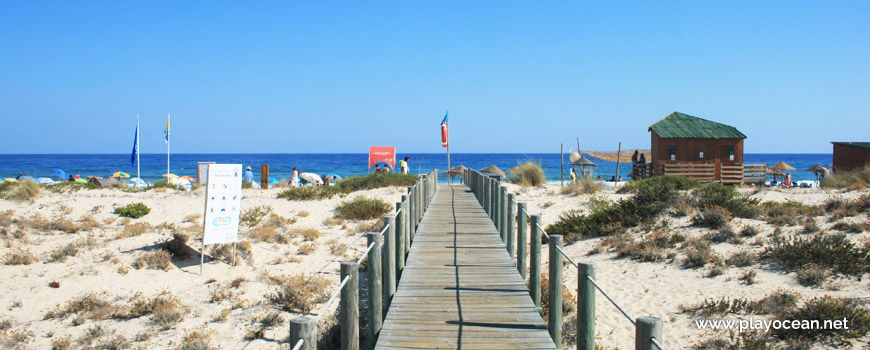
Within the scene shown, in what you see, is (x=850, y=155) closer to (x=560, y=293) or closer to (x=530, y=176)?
(x=530, y=176)

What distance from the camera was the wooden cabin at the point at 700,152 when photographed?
101ft

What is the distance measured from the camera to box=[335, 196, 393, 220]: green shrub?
18.0 metres

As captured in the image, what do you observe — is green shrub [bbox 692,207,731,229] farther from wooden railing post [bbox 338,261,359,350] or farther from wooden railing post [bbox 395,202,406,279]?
wooden railing post [bbox 338,261,359,350]

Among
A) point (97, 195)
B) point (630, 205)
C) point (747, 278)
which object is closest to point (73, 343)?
point (747, 278)

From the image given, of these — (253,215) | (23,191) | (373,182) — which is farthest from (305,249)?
(23,191)

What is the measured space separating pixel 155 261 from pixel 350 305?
9.07m

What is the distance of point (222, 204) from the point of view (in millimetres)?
12625

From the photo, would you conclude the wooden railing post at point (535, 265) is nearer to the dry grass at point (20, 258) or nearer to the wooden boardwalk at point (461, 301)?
the wooden boardwalk at point (461, 301)

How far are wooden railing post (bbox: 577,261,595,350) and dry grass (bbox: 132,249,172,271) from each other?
33.5 ft

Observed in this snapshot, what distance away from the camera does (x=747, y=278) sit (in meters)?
9.62

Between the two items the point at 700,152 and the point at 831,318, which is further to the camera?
the point at 700,152

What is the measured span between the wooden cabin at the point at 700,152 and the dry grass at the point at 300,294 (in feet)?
83.1

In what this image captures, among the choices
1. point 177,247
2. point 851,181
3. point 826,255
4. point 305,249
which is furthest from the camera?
point 851,181

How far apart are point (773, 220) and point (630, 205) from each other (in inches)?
136
